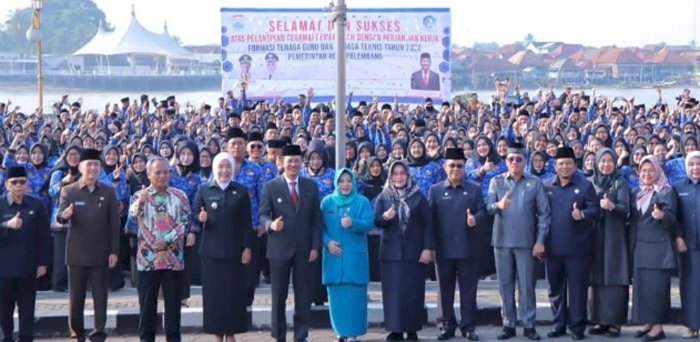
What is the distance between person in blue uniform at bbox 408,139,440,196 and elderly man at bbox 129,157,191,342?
11.4 feet

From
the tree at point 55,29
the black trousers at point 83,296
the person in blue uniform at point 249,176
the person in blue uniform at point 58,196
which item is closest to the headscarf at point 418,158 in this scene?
the person in blue uniform at point 249,176

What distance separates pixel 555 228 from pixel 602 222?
17.5 inches

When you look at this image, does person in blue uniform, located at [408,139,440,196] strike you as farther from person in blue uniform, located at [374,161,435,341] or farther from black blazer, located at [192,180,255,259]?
black blazer, located at [192,180,255,259]

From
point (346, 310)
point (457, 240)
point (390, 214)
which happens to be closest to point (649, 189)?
point (457, 240)

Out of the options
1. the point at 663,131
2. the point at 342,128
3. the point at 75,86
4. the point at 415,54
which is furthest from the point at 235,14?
the point at 75,86

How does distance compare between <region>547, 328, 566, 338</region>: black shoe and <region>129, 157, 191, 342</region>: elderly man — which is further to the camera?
<region>547, 328, 566, 338</region>: black shoe

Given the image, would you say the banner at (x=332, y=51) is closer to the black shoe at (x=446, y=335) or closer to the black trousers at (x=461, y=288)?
the black trousers at (x=461, y=288)

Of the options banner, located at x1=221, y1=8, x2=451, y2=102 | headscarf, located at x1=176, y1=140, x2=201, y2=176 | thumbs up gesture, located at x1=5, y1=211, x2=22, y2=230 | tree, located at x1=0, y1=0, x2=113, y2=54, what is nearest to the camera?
thumbs up gesture, located at x1=5, y1=211, x2=22, y2=230

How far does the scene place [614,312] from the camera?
1077cm

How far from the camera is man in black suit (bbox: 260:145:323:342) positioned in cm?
1034

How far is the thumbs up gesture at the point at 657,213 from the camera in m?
10.4

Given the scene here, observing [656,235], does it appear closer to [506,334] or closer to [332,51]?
[506,334]

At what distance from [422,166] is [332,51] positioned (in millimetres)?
10886

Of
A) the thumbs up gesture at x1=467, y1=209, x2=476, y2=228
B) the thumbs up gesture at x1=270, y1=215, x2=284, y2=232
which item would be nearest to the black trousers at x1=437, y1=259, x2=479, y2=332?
the thumbs up gesture at x1=467, y1=209, x2=476, y2=228
